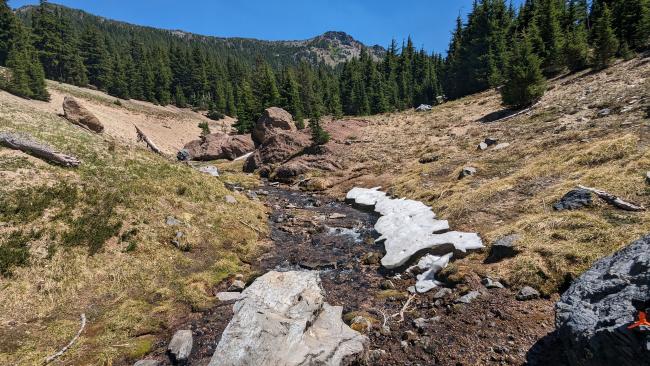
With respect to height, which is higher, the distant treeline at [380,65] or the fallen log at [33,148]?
the distant treeline at [380,65]

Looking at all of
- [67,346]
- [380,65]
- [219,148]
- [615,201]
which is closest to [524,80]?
[615,201]

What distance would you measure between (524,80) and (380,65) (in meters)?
87.0

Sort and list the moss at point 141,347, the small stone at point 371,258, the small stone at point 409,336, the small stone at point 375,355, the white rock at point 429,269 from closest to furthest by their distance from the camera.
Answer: the small stone at point 375,355
the small stone at point 409,336
the moss at point 141,347
the white rock at point 429,269
the small stone at point 371,258

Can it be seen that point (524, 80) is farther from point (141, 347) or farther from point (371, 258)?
point (141, 347)

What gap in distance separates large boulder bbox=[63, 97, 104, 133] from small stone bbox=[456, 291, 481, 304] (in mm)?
36112

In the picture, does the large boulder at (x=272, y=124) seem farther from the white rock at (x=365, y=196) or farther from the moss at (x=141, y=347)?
the moss at (x=141, y=347)

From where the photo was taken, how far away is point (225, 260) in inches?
670

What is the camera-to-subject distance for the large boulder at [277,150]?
1806 inches

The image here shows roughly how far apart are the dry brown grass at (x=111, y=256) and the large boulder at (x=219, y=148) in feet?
98.5

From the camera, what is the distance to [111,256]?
15.2m

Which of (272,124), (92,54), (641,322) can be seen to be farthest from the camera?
(92,54)

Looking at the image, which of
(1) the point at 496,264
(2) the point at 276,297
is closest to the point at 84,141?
(2) the point at 276,297

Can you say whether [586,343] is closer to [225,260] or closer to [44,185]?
[225,260]

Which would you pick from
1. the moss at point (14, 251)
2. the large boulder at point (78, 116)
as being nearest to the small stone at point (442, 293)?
the moss at point (14, 251)
